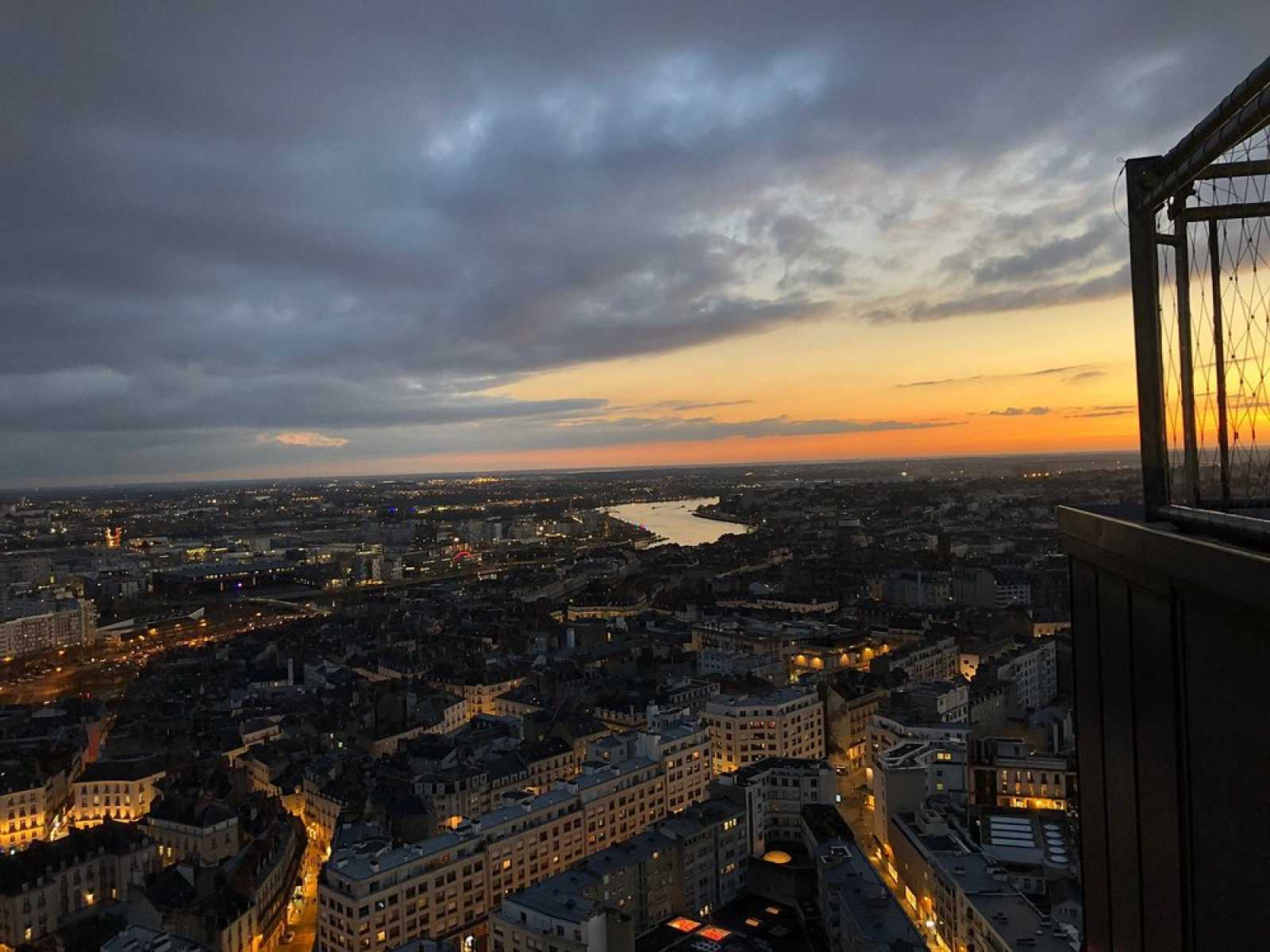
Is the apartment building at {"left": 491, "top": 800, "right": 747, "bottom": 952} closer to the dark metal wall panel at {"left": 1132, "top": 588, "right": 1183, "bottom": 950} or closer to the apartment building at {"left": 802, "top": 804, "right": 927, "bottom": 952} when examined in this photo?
the apartment building at {"left": 802, "top": 804, "right": 927, "bottom": 952}

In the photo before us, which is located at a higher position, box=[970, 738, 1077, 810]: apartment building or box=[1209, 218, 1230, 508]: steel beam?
box=[1209, 218, 1230, 508]: steel beam

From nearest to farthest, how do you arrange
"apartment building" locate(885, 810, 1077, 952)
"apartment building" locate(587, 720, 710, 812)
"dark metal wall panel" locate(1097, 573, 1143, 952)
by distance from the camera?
"dark metal wall panel" locate(1097, 573, 1143, 952), "apartment building" locate(885, 810, 1077, 952), "apartment building" locate(587, 720, 710, 812)

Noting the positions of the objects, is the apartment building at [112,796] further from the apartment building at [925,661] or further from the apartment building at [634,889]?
the apartment building at [925,661]

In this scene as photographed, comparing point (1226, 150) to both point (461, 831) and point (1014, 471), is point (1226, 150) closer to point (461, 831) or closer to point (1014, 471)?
point (461, 831)

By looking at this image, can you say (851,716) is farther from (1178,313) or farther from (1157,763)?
(1178,313)

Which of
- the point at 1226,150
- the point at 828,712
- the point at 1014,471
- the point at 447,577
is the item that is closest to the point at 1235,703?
the point at 1226,150

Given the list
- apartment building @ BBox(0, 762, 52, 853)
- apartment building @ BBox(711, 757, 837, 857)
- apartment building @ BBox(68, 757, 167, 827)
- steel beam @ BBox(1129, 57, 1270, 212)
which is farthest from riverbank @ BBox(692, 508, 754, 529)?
steel beam @ BBox(1129, 57, 1270, 212)
